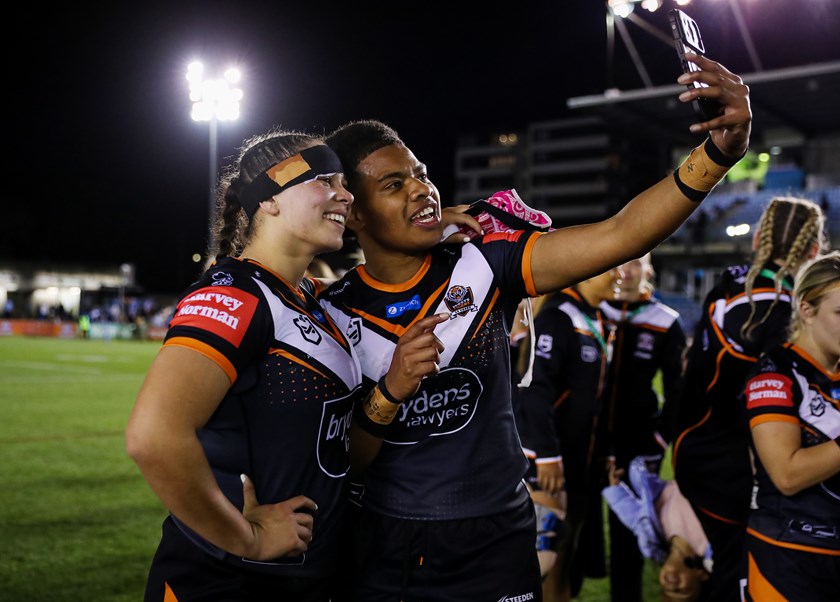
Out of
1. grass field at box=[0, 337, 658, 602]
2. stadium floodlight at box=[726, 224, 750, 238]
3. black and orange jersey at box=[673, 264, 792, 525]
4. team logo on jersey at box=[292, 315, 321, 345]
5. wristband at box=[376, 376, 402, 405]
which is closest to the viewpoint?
team logo on jersey at box=[292, 315, 321, 345]


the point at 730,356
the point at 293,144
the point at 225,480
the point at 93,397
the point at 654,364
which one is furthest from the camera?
the point at 93,397

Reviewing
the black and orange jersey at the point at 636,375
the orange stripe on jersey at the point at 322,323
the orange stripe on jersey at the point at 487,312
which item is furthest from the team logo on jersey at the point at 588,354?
the orange stripe on jersey at the point at 322,323

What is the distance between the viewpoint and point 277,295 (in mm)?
2064

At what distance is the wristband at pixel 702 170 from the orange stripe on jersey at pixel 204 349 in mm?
1224

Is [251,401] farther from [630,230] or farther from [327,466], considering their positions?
[630,230]

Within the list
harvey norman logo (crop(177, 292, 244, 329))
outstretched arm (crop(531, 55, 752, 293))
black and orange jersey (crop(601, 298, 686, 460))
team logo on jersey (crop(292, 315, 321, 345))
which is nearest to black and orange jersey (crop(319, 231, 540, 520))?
outstretched arm (crop(531, 55, 752, 293))

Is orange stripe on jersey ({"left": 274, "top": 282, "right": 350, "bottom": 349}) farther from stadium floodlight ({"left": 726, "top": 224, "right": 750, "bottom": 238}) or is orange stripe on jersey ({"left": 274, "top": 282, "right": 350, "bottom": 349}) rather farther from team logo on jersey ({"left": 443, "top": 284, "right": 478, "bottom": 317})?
stadium floodlight ({"left": 726, "top": 224, "right": 750, "bottom": 238})

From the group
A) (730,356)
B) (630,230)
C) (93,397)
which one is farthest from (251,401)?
(93,397)

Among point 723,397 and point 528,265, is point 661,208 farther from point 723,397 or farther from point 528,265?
point 723,397

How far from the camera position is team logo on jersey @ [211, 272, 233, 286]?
6.53 feet

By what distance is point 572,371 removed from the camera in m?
4.75

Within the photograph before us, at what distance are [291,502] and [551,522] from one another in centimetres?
274

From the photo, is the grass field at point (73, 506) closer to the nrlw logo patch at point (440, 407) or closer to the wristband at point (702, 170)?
the nrlw logo patch at point (440, 407)

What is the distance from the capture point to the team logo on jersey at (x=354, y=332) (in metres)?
2.49
